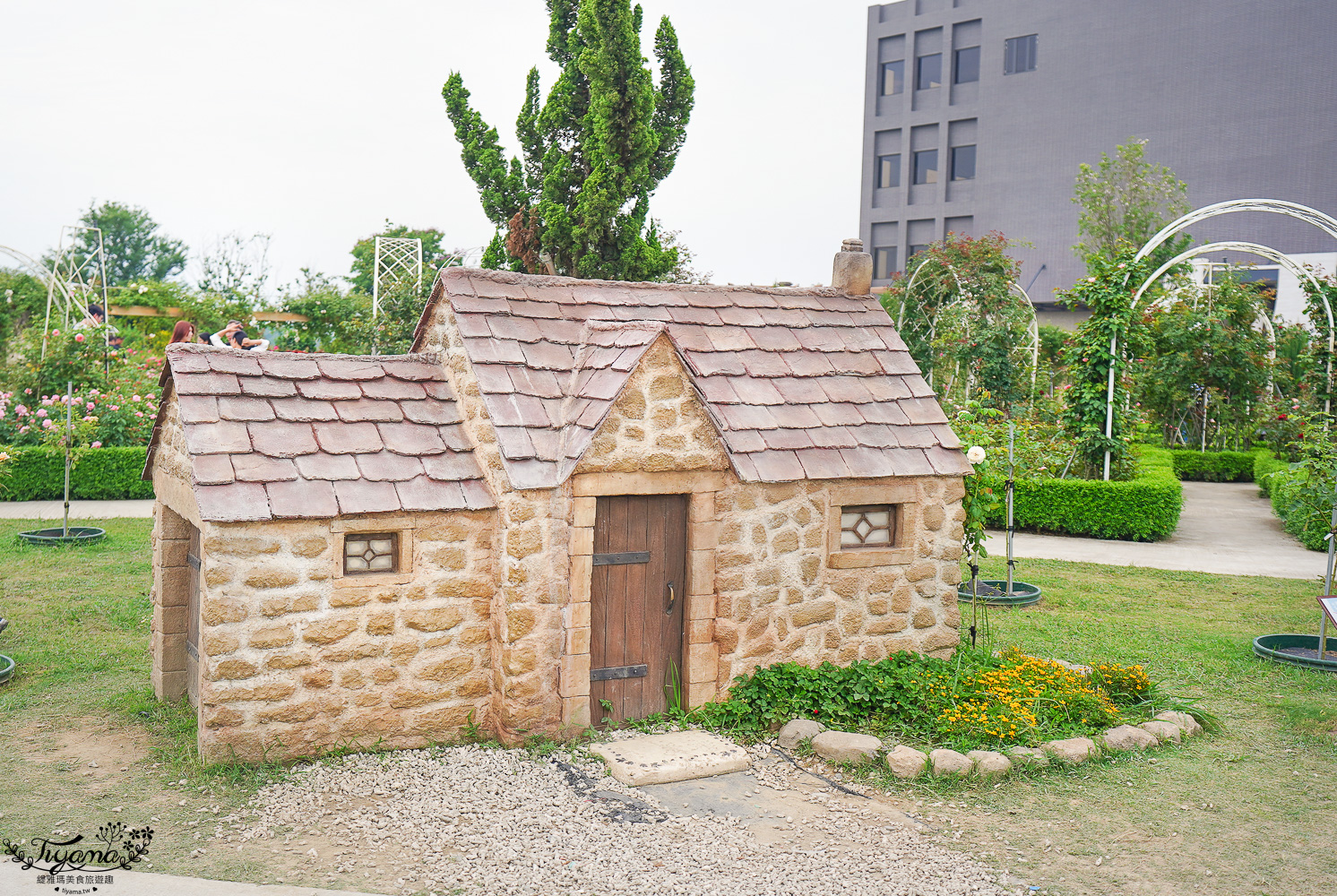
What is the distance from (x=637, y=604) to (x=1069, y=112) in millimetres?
37291

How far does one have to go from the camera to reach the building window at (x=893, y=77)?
4297 cm

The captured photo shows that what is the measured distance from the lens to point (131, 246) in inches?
1935

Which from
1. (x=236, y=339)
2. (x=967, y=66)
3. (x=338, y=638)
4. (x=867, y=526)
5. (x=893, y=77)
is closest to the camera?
(x=338, y=638)

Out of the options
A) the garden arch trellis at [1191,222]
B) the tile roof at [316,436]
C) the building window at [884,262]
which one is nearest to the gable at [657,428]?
the tile roof at [316,436]

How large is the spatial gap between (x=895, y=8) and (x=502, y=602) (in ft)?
140

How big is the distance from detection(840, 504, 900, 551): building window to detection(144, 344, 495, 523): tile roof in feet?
9.34

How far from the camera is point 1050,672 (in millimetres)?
7781

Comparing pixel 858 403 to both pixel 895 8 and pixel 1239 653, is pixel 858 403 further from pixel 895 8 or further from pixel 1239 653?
pixel 895 8

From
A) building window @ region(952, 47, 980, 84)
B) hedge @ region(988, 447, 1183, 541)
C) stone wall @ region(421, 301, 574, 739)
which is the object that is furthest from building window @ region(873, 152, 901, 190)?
stone wall @ region(421, 301, 574, 739)

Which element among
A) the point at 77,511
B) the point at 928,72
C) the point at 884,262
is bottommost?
the point at 77,511

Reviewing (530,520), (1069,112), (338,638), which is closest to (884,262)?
(1069,112)

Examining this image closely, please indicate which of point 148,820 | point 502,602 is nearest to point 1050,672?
point 502,602

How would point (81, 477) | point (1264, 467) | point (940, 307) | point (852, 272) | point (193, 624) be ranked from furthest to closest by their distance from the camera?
point (940, 307), point (1264, 467), point (81, 477), point (852, 272), point (193, 624)

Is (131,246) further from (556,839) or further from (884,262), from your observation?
(556,839)
